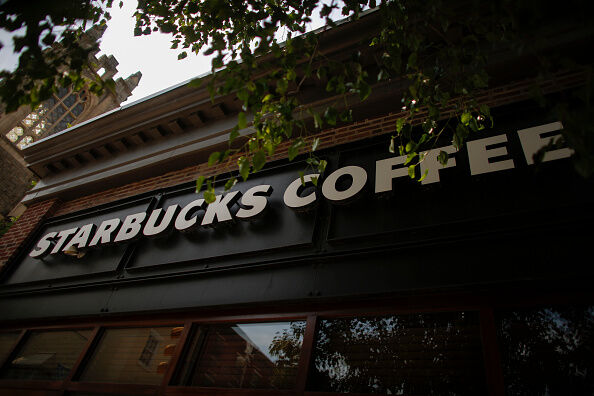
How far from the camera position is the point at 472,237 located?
317cm

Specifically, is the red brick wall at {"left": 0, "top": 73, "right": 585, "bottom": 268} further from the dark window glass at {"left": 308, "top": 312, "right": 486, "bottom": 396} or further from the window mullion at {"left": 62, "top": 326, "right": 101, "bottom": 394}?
the window mullion at {"left": 62, "top": 326, "right": 101, "bottom": 394}

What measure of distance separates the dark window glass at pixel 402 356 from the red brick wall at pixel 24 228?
245 inches

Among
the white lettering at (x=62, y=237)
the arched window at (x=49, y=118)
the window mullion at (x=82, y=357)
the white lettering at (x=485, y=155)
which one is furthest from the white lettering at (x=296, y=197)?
the arched window at (x=49, y=118)

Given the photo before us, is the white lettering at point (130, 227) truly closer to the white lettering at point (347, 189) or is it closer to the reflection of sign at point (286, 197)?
the reflection of sign at point (286, 197)

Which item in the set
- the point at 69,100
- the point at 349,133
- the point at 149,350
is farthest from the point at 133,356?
the point at 69,100

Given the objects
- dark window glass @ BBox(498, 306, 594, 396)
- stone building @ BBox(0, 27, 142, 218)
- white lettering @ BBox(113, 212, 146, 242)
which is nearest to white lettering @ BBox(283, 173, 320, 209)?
dark window glass @ BBox(498, 306, 594, 396)

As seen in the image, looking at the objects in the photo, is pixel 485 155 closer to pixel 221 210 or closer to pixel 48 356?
pixel 221 210

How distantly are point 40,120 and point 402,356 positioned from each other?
20268 mm

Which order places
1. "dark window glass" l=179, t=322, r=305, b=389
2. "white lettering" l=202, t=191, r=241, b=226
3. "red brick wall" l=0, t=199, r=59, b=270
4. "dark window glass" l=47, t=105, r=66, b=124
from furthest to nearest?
1. "dark window glass" l=47, t=105, r=66, b=124
2. "red brick wall" l=0, t=199, r=59, b=270
3. "white lettering" l=202, t=191, r=241, b=226
4. "dark window glass" l=179, t=322, r=305, b=389

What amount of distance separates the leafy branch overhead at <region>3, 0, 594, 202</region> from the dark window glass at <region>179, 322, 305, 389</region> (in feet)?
5.48

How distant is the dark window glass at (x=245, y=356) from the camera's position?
130 inches

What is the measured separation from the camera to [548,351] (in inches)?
98.7

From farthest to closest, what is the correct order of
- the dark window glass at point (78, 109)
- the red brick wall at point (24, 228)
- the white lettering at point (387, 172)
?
1. the dark window glass at point (78, 109)
2. the red brick wall at point (24, 228)
3. the white lettering at point (387, 172)

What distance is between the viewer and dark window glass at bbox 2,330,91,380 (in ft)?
14.9
